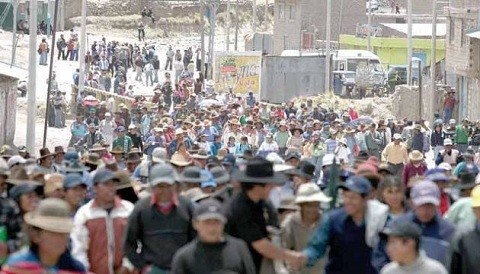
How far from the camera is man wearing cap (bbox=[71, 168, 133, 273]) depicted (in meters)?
13.6

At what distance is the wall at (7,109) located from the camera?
145ft

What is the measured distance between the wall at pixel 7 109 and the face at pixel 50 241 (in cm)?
3323

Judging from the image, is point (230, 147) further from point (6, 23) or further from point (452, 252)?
point (6, 23)

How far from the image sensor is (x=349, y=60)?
254ft

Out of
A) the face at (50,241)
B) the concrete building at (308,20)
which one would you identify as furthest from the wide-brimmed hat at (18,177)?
the concrete building at (308,20)

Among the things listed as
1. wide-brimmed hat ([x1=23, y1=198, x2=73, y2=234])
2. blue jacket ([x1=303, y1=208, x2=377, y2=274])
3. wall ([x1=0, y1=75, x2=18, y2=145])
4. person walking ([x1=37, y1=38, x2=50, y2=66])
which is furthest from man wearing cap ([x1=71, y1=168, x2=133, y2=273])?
person walking ([x1=37, y1=38, x2=50, y2=66])

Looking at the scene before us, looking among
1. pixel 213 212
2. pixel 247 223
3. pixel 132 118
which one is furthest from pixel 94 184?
pixel 132 118

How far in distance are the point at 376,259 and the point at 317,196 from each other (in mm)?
843

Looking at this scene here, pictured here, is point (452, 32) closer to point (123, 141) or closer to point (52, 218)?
point (123, 141)

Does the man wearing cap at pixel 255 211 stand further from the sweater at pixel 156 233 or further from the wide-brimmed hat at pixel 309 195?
the sweater at pixel 156 233

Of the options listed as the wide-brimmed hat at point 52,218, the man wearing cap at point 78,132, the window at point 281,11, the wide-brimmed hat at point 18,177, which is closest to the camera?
the wide-brimmed hat at point 52,218

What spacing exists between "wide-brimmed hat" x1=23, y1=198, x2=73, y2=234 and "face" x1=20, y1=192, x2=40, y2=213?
2312 millimetres

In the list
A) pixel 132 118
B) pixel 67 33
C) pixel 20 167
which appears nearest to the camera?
pixel 20 167

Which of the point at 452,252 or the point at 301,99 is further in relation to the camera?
the point at 301,99
